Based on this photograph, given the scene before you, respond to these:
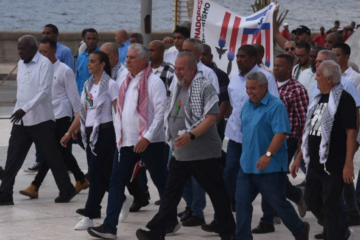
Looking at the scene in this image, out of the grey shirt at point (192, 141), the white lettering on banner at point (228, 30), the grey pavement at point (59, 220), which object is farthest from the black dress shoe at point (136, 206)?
the white lettering on banner at point (228, 30)

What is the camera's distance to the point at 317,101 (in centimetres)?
717

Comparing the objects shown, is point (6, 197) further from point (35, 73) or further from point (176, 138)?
point (176, 138)

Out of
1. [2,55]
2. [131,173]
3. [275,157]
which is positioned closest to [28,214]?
[131,173]

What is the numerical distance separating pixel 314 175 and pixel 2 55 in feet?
72.8

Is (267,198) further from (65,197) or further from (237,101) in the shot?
(65,197)

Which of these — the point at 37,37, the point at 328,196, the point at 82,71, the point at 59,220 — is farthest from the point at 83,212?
the point at 37,37

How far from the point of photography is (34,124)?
9.41 meters

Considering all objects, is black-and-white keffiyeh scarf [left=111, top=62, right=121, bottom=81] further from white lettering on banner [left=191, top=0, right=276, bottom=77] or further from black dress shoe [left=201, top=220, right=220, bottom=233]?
white lettering on banner [left=191, top=0, right=276, bottom=77]

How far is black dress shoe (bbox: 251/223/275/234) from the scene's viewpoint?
8.11 m

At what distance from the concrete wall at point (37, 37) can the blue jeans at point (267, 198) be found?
65.4 ft

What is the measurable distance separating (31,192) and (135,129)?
237cm

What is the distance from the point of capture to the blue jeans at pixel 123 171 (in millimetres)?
7773

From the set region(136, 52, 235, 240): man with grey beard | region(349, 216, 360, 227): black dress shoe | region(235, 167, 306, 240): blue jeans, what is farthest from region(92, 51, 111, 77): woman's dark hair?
region(349, 216, 360, 227): black dress shoe

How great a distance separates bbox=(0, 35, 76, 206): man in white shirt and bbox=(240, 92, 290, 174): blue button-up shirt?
293 centimetres
